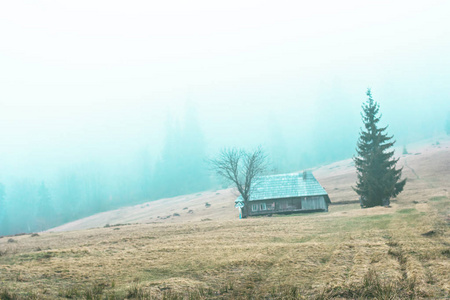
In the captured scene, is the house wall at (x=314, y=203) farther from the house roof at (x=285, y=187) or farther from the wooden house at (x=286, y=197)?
the house roof at (x=285, y=187)

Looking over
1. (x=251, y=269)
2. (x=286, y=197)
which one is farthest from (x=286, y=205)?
(x=251, y=269)

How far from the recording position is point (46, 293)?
31.2 ft

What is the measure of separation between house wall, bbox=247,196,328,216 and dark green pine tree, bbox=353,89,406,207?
7.91 meters

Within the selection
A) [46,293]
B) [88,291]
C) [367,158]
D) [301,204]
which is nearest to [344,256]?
[88,291]

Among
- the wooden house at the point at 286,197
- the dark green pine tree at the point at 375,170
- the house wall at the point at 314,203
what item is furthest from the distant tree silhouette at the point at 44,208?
the dark green pine tree at the point at 375,170

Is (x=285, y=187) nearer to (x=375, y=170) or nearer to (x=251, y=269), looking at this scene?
(x=375, y=170)

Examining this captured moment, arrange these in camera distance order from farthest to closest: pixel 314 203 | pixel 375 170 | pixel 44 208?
pixel 44 208 < pixel 314 203 < pixel 375 170

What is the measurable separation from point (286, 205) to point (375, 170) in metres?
15.8

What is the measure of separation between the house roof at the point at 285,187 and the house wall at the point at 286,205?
1.13m

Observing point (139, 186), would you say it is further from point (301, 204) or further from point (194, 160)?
point (301, 204)

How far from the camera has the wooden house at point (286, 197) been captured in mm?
52219

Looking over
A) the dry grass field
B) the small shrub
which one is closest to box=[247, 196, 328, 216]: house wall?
the dry grass field

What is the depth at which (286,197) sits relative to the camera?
52844mm

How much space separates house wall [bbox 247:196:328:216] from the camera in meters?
52.2
